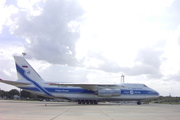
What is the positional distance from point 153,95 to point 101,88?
35.8 feet

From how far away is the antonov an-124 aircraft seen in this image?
36.2 metres

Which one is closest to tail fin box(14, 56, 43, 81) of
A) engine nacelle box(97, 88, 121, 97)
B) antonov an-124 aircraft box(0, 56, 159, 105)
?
antonov an-124 aircraft box(0, 56, 159, 105)

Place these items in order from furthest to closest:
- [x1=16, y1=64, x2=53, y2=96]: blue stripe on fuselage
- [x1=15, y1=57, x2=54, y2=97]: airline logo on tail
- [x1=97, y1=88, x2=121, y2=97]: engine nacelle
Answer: [x1=15, y1=57, x2=54, y2=97]: airline logo on tail
[x1=16, y1=64, x2=53, y2=96]: blue stripe on fuselage
[x1=97, y1=88, x2=121, y2=97]: engine nacelle

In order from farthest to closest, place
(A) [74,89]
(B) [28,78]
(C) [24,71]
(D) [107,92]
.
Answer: (C) [24,71] → (B) [28,78] → (A) [74,89] → (D) [107,92]

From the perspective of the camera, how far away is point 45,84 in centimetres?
3709

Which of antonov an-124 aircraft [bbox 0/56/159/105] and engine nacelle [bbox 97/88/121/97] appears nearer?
engine nacelle [bbox 97/88/121/97]

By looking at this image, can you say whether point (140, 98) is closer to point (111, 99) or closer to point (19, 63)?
point (111, 99)

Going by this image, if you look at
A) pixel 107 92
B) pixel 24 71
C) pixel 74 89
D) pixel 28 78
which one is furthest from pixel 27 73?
pixel 107 92

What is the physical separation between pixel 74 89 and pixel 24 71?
1003 centimetres

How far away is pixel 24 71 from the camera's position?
37750 millimetres

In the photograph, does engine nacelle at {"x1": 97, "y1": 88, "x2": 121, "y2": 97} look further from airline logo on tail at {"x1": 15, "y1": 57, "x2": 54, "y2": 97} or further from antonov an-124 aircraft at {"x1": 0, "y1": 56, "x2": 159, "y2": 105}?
airline logo on tail at {"x1": 15, "y1": 57, "x2": 54, "y2": 97}

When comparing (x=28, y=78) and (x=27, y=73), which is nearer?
(x=28, y=78)

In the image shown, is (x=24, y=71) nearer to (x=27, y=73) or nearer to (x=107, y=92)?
(x=27, y=73)

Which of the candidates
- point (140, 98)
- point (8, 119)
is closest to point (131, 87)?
point (140, 98)
